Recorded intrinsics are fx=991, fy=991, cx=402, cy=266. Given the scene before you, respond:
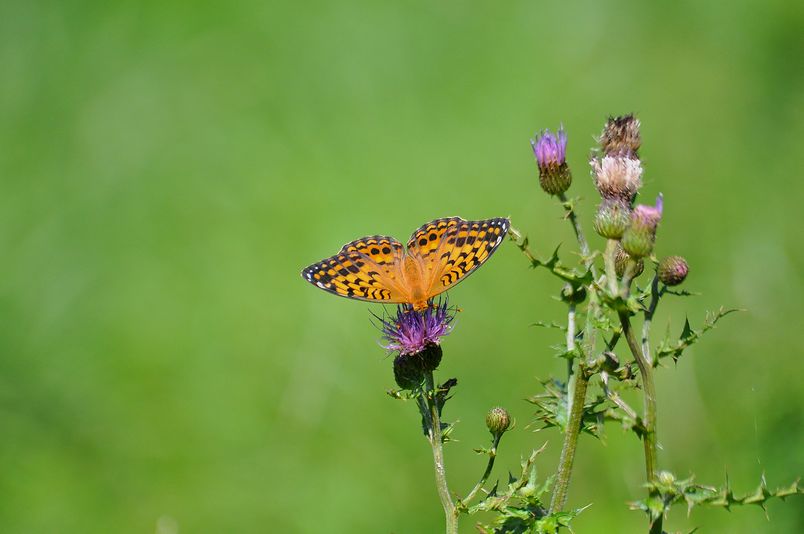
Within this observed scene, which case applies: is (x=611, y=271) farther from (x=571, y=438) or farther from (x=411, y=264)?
(x=411, y=264)

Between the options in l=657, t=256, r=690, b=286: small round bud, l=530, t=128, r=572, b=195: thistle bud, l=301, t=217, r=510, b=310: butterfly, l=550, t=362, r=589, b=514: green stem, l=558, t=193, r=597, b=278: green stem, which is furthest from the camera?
l=301, t=217, r=510, b=310: butterfly

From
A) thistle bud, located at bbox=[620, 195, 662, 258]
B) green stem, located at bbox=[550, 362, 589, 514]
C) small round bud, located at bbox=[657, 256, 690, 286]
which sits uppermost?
small round bud, located at bbox=[657, 256, 690, 286]

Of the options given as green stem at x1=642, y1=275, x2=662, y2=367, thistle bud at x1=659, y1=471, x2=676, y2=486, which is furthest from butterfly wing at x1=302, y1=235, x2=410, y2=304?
thistle bud at x1=659, y1=471, x2=676, y2=486

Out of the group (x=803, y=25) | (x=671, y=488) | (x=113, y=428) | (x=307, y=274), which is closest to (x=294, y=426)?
Result: (x=113, y=428)

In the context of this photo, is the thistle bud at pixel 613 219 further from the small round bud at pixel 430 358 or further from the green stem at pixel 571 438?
the small round bud at pixel 430 358

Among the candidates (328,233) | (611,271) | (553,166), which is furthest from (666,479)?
(328,233)

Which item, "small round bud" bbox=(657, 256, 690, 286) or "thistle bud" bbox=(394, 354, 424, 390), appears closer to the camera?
"small round bud" bbox=(657, 256, 690, 286)

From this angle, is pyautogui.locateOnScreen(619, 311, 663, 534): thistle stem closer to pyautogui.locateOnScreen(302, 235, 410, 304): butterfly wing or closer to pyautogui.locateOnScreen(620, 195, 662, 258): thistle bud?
pyautogui.locateOnScreen(620, 195, 662, 258): thistle bud
